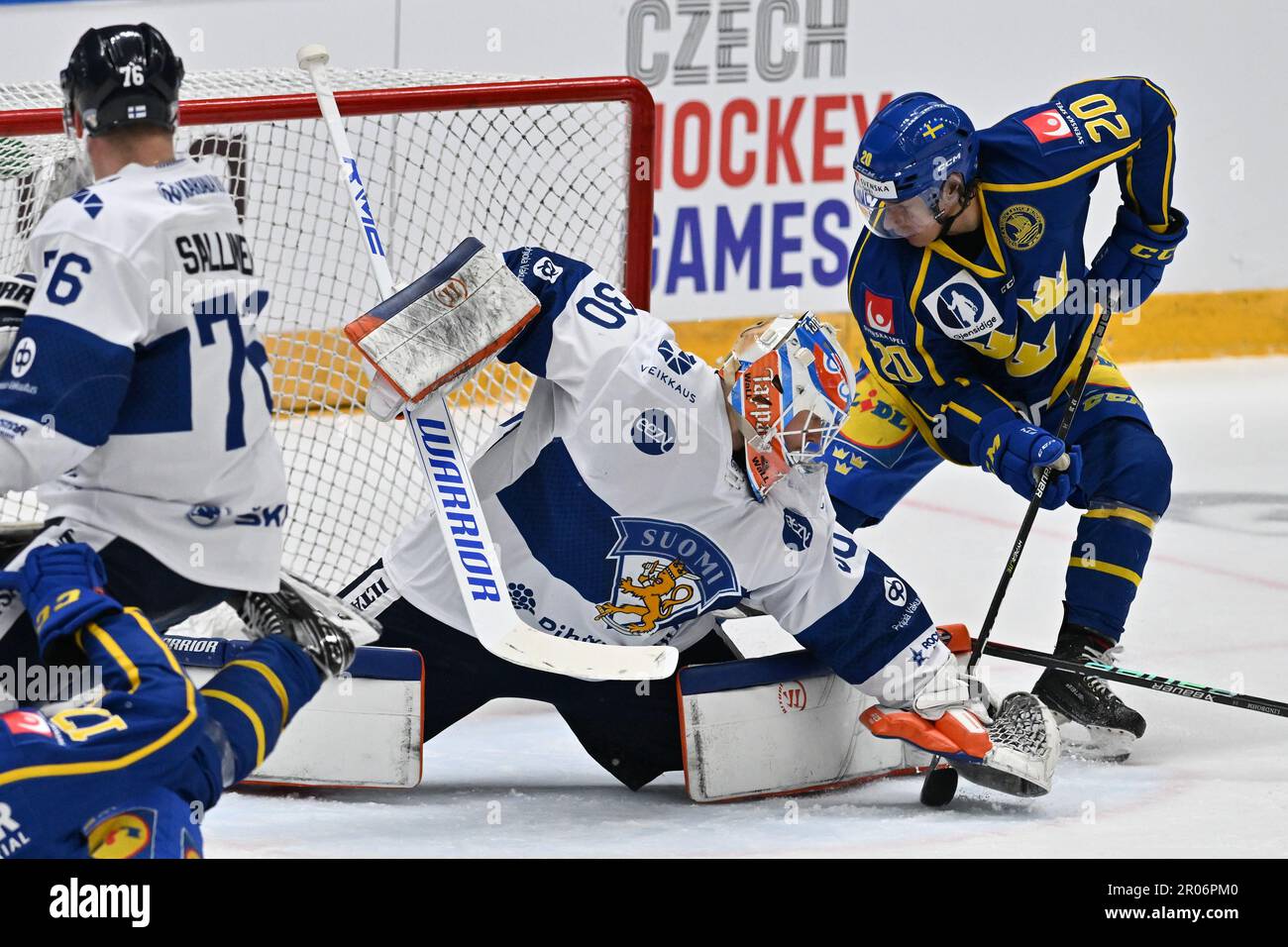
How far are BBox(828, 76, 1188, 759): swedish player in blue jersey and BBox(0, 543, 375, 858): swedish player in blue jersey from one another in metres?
1.70

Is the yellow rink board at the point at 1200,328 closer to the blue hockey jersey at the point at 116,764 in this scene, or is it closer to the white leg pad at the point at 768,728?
the white leg pad at the point at 768,728

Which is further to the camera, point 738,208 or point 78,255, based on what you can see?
point 738,208

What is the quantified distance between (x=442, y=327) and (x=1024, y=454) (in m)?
1.08

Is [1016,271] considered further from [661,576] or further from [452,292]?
[452,292]

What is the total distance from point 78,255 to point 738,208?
3.92 m

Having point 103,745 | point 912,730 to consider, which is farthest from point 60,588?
point 912,730

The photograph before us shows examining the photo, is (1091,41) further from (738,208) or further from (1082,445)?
(1082,445)

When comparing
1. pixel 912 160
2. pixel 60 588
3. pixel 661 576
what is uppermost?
pixel 912 160

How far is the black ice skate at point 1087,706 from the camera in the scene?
3.53m

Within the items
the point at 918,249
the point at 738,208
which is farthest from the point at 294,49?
the point at 918,249

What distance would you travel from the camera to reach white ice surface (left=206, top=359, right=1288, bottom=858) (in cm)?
288

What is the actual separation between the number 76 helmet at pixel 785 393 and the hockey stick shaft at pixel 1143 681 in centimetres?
71

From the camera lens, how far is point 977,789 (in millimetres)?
3252

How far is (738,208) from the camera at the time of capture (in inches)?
234
